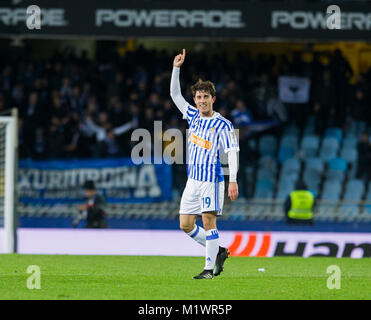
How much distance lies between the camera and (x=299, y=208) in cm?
1620

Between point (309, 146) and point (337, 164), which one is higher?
point (309, 146)

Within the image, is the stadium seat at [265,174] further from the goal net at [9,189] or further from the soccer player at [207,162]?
the soccer player at [207,162]

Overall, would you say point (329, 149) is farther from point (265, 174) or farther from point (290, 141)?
point (265, 174)

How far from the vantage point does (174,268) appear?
36.4ft

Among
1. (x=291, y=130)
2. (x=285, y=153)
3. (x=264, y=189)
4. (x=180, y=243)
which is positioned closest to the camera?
(x=180, y=243)

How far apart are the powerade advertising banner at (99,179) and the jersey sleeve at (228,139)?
812cm

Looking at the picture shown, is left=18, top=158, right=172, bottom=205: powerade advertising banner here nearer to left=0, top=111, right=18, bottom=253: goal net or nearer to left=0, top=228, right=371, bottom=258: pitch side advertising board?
left=0, top=111, right=18, bottom=253: goal net

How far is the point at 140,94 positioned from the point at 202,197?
34.7ft

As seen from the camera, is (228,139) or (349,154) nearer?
(228,139)

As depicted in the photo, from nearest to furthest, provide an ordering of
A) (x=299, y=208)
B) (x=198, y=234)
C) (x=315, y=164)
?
(x=198, y=234) → (x=299, y=208) → (x=315, y=164)

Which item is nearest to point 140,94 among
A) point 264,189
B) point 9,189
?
point 264,189

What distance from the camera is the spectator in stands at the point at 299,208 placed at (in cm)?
1606

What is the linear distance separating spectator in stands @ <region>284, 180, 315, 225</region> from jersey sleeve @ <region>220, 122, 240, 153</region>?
21.9 ft
